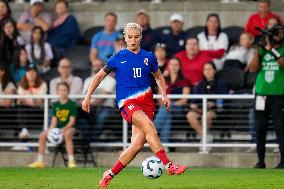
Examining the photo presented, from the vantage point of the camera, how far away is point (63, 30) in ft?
80.5

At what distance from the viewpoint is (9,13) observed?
971 inches

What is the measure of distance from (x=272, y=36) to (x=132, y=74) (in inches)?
215

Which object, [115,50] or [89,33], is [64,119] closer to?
[115,50]

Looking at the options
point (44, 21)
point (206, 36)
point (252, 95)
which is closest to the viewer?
point (252, 95)

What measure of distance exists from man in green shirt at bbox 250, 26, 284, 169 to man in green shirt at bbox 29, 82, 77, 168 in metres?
3.52

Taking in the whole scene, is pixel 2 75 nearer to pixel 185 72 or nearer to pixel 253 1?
pixel 185 72

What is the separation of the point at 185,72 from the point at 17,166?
12.0 ft

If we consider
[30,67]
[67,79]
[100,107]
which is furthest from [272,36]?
[30,67]

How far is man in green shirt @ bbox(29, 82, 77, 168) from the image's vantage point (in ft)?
71.4

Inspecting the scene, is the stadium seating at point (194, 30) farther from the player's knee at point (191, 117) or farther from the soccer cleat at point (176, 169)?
the soccer cleat at point (176, 169)

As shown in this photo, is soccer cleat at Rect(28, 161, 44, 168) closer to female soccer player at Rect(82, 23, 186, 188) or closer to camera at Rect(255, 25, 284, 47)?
camera at Rect(255, 25, 284, 47)

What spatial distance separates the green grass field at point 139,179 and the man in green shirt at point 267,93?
98 cm

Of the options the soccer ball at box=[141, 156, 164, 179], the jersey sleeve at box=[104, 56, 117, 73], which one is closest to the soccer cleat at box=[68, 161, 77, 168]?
the jersey sleeve at box=[104, 56, 117, 73]

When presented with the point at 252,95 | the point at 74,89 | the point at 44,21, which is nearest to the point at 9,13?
the point at 44,21
